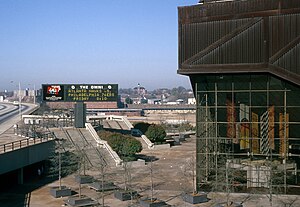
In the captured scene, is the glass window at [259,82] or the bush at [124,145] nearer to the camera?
the glass window at [259,82]

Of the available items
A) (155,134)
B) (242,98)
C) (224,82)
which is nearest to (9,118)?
(155,134)

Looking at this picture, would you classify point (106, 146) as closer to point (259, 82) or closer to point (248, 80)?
point (248, 80)

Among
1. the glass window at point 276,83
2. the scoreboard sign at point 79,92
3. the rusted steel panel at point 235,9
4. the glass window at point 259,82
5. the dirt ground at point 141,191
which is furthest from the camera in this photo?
the scoreboard sign at point 79,92

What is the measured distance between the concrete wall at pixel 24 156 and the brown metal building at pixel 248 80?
13.3m

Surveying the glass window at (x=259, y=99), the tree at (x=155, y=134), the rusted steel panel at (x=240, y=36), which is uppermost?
the rusted steel panel at (x=240, y=36)

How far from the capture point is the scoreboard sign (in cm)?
5269

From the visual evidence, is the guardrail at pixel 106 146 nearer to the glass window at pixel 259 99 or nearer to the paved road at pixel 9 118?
the paved road at pixel 9 118

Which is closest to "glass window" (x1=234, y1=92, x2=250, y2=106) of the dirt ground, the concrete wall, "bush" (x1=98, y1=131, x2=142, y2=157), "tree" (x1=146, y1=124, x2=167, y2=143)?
the dirt ground

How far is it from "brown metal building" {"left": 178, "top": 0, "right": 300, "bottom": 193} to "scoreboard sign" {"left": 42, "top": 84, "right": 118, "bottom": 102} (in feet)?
65.7

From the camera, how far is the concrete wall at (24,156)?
30888 mm

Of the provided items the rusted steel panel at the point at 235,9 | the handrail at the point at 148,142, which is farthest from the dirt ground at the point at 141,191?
the rusted steel panel at the point at 235,9

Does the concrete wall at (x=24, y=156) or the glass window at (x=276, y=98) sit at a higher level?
the glass window at (x=276, y=98)

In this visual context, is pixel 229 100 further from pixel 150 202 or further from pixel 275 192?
pixel 150 202

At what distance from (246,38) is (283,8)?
3.25 metres
